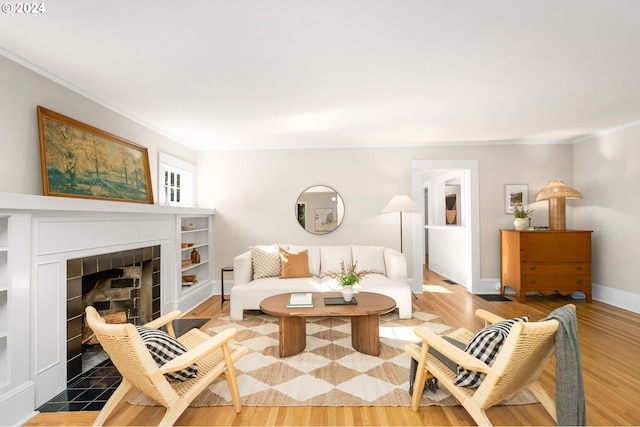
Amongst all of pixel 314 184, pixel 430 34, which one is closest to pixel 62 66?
pixel 430 34

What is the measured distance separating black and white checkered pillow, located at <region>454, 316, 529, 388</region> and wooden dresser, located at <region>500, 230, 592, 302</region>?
10.3ft

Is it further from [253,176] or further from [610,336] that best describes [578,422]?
[253,176]

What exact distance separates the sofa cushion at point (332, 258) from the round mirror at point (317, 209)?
60 cm

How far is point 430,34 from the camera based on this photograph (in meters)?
2.10

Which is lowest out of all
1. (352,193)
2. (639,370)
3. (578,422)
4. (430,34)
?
(639,370)

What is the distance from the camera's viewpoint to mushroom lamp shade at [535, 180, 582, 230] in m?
4.52

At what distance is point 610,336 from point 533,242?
149 centimetres

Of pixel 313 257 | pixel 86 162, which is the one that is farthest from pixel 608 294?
pixel 86 162

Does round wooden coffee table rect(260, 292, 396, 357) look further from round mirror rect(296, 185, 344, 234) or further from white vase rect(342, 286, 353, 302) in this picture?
round mirror rect(296, 185, 344, 234)

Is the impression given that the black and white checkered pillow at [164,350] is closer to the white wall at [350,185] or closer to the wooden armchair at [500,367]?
the wooden armchair at [500,367]

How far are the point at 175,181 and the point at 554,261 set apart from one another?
5.68 meters

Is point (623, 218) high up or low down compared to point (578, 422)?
up

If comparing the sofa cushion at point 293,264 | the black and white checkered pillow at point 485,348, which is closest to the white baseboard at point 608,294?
the sofa cushion at point 293,264

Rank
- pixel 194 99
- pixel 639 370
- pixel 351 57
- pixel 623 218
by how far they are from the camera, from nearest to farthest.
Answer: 1. pixel 351 57
2. pixel 639 370
3. pixel 194 99
4. pixel 623 218
